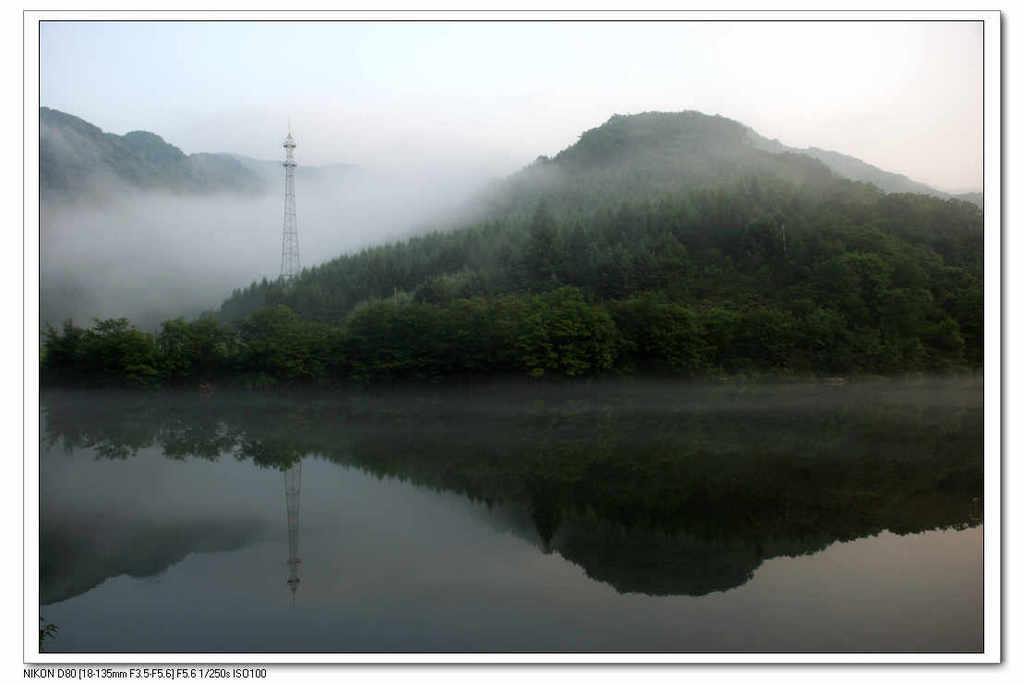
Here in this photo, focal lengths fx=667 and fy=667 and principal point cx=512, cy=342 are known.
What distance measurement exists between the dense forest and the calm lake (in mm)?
2290

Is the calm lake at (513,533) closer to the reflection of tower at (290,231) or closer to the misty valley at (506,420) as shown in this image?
the misty valley at (506,420)

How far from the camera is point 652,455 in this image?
1323 cm

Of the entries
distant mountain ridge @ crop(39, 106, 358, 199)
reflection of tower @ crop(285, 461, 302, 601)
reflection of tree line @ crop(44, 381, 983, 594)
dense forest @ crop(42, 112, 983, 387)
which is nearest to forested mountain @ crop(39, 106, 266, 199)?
distant mountain ridge @ crop(39, 106, 358, 199)

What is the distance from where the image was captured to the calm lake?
241 inches

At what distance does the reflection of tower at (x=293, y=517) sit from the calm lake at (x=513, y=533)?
5cm

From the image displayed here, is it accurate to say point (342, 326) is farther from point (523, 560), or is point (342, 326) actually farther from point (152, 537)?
point (523, 560)

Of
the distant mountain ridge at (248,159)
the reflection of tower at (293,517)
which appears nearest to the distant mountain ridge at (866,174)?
the distant mountain ridge at (248,159)

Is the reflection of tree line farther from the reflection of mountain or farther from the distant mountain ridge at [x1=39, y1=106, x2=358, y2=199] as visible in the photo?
the distant mountain ridge at [x1=39, y1=106, x2=358, y2=199]

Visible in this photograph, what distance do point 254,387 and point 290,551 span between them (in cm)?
1443

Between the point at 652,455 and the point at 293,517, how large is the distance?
6989 mm

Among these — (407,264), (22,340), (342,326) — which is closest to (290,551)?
(22,340)

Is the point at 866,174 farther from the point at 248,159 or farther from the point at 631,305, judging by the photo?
the point at 248,159

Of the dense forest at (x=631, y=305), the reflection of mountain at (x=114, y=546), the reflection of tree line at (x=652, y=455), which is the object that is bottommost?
the reflection of mountain at (x=114, y=546)

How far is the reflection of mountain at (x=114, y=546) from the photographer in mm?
7223
